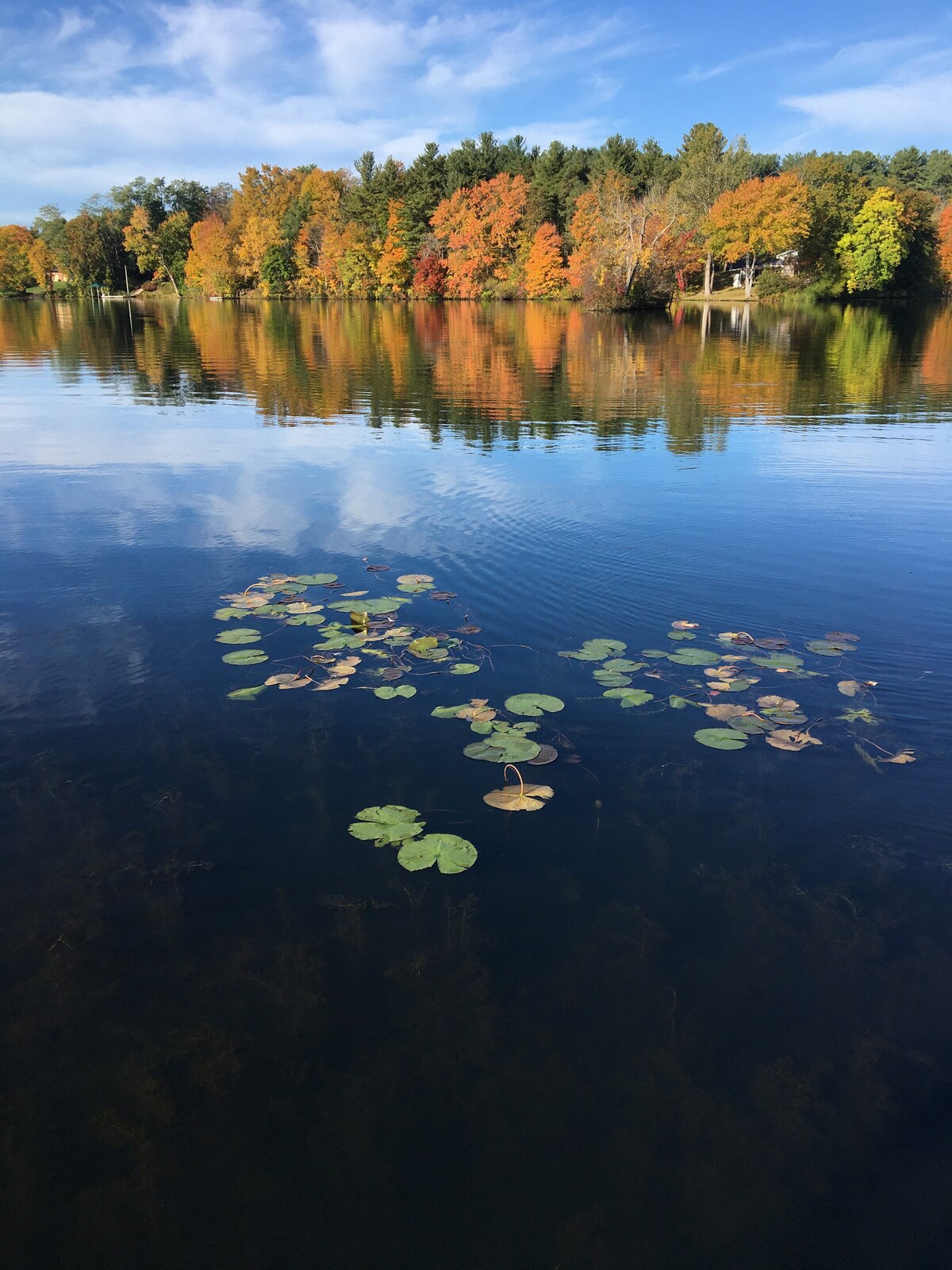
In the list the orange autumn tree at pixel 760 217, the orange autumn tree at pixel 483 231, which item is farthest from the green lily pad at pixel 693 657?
the orange autumn tree at pixel 483 231

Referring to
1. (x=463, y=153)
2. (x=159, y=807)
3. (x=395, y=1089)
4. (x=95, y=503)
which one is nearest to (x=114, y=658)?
(x=159, y=807)

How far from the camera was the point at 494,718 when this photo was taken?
4863mm

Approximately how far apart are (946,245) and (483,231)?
148 ft

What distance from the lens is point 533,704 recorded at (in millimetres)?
4973

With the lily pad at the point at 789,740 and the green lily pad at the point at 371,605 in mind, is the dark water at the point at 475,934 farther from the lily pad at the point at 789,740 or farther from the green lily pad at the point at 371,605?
the green lily pad at the point at 371,605

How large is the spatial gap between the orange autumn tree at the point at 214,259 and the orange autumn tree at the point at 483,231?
29.3 metres

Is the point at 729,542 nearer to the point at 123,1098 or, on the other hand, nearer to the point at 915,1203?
the point at 915,1203

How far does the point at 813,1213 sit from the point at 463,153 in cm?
9680

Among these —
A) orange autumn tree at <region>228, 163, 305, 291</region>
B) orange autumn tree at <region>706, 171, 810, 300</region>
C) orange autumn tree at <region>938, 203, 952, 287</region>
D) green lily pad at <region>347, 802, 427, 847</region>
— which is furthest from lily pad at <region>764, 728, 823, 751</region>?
orange autumn tree at <region>228, 163, 305, 291</region>

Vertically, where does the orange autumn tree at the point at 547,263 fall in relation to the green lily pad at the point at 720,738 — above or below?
above

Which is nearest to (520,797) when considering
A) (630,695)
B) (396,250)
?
(630,695)

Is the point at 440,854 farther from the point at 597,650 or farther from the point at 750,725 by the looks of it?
the point at 597,650

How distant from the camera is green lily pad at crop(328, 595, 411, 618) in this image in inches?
253

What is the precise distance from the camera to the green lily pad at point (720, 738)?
4.62 metres
